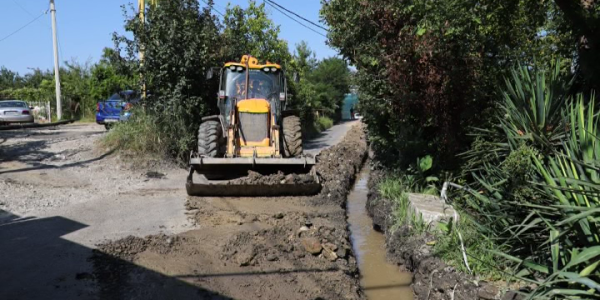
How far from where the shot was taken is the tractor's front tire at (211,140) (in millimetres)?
10492

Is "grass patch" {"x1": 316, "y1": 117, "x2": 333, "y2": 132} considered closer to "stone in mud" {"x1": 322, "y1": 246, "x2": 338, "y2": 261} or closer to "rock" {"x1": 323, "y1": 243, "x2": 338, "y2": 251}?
"rock" {"x1": 323, "y1": 243, "x2": 338, "y2": 251}

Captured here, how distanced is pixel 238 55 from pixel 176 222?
8.83m

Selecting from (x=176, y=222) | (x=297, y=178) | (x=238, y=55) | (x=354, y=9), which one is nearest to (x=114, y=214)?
(x=176, y=222)

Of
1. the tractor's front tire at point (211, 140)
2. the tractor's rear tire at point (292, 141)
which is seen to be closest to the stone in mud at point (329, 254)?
the tractor's front tire at point (211, 140)

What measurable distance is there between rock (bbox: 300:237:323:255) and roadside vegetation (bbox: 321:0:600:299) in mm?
1401

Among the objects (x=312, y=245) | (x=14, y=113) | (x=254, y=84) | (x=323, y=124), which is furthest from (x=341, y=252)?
(x=323, y=124)

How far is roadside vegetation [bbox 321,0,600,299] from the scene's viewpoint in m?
4.45

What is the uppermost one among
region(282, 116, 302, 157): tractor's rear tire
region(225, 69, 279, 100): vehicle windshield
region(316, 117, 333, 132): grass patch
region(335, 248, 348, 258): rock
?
region(225, 69, 279, 100): vehicle windshield

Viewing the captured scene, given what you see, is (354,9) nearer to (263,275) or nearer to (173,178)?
(173,178)

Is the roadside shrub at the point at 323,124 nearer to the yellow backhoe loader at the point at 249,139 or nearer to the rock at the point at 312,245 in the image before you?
the yellow backhoe loader at the point at 249,139

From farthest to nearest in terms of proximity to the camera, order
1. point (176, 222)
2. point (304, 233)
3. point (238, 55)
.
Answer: point (238, 55) → point (176, 222) → point (304, 233)

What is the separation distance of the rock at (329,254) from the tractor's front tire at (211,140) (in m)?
4.33

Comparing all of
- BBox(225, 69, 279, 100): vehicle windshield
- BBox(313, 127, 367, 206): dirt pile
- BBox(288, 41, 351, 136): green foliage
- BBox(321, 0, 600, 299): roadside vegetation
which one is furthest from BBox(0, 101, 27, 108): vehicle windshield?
BBox(321, 0, 600, 299): roadside vegetation

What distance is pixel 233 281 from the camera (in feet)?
18.8
